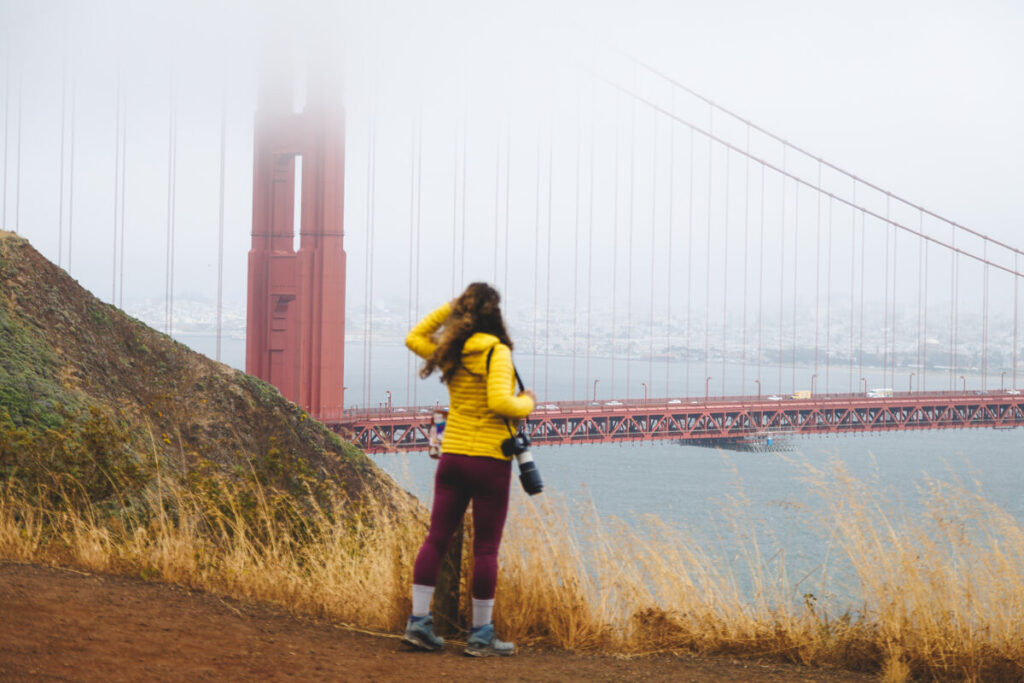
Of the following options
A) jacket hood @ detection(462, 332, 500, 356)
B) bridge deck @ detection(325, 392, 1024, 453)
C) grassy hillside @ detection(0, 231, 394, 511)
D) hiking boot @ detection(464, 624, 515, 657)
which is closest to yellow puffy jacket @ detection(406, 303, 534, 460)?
jacket hood @ detection(462, 332, 500, 356)

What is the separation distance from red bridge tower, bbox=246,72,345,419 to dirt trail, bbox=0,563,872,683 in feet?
88.7

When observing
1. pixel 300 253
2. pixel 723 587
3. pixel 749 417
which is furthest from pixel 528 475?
pixel 749 417

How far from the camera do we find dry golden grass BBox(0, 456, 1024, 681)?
3109 millimetres

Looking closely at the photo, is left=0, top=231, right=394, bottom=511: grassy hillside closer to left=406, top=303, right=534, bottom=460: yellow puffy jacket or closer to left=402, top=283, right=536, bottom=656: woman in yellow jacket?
left=402, top=283, right=536, bottom=656: woman in yellow jacket

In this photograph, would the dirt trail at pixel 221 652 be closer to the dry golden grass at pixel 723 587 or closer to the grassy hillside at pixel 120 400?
the dry golden grass at pixel 723 587

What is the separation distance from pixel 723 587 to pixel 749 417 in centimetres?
3749

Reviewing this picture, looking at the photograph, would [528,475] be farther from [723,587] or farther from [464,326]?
[723,587]

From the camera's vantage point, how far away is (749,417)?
40062 mm

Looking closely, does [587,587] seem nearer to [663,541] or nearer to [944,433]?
[663,541]

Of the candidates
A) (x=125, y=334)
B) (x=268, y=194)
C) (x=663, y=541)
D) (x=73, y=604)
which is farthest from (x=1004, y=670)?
(x=268, y=194)

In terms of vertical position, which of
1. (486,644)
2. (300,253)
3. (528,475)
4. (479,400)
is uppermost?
(300,253)

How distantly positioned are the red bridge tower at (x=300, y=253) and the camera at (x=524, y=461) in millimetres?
27498

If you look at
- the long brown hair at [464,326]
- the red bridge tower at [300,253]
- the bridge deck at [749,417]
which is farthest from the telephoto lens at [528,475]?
the bridge deck at [749,417]

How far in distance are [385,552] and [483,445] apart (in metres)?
0.92
